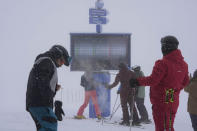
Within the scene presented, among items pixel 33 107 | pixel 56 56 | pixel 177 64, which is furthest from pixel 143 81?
pixel 33 107

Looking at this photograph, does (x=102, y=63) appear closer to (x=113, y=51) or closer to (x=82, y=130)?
(x=113, y=51)

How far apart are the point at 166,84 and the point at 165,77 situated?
0.09 m

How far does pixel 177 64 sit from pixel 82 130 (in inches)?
127

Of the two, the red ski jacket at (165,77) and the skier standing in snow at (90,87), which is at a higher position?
the red ski jacket at (165,77)

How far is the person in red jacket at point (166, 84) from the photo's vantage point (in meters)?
3.80

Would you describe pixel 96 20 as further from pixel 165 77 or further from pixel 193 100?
pixel 165 77

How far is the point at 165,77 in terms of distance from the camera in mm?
3852

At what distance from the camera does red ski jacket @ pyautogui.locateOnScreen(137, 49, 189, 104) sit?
12.4 feet

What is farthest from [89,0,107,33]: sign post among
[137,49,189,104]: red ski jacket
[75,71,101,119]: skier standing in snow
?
[137,49,189,104]: red ski jacket

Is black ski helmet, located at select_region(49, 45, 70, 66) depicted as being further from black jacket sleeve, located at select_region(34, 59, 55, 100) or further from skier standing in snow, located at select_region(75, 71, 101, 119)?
skier standing in snow, located at select_region(75, 71, 101, 119)

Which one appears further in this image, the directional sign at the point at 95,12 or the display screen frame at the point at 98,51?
the directional sign at the point at 95,12

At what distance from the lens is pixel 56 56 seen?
3633 mm

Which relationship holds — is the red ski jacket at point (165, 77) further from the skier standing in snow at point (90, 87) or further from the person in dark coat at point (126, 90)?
the skier standing in snow at point (90, 87)

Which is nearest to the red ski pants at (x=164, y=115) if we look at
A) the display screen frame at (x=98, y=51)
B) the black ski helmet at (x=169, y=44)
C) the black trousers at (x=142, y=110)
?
the black ski helmet at (x=169, y=44)
